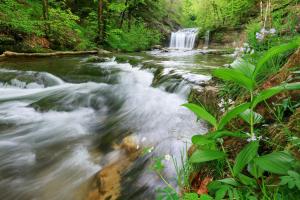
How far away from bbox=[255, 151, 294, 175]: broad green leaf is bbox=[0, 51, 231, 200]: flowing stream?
5.25 ft

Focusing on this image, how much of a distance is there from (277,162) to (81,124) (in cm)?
410

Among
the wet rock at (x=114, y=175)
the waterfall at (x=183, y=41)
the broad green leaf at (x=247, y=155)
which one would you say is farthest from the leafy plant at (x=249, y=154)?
the waterfall at (x=183, y=41)

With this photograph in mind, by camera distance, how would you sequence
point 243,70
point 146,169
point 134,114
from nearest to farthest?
point 243,70, point 146,169, point 134,114

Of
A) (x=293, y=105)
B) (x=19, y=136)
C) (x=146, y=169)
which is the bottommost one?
(x=19, y=136)

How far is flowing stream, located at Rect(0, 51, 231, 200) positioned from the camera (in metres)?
3.04

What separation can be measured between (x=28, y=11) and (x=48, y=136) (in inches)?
389

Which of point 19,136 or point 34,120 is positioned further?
Result: point 34,120

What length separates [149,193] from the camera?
8.52ft

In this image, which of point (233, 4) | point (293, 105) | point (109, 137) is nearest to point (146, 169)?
point (109, 137)

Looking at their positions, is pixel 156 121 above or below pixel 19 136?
above

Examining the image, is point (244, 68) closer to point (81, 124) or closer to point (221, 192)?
point (221, 192)

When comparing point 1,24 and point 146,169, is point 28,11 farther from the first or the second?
point 146,169

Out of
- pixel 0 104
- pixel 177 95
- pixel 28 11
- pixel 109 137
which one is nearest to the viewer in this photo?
pixel 109 137

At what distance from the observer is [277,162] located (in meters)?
1.20
